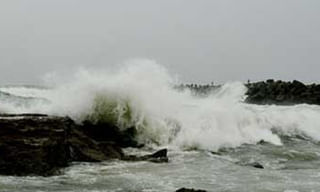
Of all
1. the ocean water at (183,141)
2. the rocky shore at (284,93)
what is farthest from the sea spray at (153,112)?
the rocky shore at (284,93)

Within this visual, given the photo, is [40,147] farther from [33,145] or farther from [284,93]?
[284,93]

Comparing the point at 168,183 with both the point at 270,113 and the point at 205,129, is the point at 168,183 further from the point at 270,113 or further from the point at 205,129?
the point at 270,113

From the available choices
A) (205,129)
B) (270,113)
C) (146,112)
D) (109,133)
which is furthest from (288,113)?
(109,133)

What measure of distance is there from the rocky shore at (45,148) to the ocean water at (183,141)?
33cm

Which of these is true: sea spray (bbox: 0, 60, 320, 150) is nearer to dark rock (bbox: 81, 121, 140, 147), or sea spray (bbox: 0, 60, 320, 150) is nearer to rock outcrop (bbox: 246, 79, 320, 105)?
dark rock (bbox: 81, 121, 140, 147)

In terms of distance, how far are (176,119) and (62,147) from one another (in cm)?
643

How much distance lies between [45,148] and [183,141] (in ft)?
19.5

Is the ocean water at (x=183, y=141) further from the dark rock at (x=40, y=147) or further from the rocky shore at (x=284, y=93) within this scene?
the rocky shore at (x=284, y=93)

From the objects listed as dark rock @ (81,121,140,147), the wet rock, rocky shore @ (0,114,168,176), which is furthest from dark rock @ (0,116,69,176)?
dark rock @ (81,121,140,147)

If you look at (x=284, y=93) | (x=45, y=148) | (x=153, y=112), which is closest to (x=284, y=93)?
(x=284, y=93)

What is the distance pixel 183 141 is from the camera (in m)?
15.3

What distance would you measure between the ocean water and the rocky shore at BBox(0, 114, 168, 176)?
1.08 ft

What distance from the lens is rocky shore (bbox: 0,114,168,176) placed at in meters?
9.68

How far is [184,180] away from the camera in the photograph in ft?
31.7
